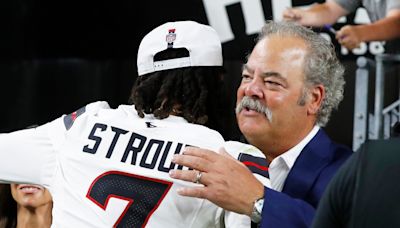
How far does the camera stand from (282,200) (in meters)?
2.07

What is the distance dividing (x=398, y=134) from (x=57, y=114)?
11.1 ft

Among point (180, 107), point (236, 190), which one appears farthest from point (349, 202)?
point (180, 107)

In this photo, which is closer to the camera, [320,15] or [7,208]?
[7,208]

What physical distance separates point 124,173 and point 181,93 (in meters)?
0.27

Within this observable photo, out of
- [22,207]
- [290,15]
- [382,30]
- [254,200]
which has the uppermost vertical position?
[254,200]

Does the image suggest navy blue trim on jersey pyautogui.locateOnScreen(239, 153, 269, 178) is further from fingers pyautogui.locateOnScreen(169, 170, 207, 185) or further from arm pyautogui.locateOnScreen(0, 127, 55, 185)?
arm pyautogui.locateOnScreen(0, 127, 55, 185)

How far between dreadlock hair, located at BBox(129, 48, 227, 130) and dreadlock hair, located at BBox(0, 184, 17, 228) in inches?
47.5

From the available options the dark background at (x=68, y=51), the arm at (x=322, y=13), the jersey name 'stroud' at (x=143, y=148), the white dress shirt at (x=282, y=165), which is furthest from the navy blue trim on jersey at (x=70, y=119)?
the dark background at (x=68, y=51)

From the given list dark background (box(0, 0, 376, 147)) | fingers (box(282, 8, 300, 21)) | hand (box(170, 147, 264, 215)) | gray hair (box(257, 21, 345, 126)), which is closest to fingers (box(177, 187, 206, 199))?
hand (box(170, 147, 264, 215))

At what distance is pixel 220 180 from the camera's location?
6.64ft

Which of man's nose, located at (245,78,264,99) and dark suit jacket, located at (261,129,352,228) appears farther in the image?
man's nose, located at (245,78,264,99)

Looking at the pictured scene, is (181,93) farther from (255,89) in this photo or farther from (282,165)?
(282,165)

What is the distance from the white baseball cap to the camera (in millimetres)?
2334

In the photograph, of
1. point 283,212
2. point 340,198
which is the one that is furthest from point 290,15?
point 340,198
